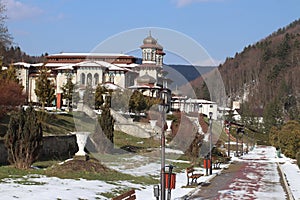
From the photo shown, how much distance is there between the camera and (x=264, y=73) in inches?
6166

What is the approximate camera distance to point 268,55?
522 ft

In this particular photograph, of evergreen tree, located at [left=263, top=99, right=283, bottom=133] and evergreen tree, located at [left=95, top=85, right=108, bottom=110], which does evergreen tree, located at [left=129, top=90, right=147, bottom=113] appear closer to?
evergreen tree, located at [left=95, top=85, right=108, bottom=110]

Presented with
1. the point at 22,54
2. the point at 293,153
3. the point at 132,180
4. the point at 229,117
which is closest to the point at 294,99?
the point at 229,117

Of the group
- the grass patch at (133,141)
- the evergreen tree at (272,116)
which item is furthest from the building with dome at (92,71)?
the evergreen tree at (272,116)

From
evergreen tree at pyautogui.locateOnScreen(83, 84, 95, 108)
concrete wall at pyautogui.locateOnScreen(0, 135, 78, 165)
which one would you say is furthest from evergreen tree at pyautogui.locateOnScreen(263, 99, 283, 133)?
concrete wall at pyautogui.locateOnScreen(0, 135, 78, 165)

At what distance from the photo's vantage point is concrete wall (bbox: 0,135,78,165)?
77.1 feet

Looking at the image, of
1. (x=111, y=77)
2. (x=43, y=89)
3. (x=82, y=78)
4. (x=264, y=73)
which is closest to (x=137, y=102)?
(x=43, y=89)

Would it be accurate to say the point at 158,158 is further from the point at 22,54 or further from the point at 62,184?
the point at 22,54

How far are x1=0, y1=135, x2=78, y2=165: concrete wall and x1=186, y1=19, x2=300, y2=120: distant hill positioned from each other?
10521 cm

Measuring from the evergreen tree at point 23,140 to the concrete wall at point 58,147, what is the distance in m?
3.70

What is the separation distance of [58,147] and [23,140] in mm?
6309

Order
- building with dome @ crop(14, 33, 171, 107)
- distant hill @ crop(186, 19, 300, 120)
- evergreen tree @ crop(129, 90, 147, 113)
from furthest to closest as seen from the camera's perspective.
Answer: distant hill @ crop(186, 19, 300, 120), building with dome @ crop(14, 33, 171, 107), evergreen tree @ crop(129, 90, 147, 113)

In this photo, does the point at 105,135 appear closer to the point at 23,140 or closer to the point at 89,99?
the point at 23,140

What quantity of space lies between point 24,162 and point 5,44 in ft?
62.1
